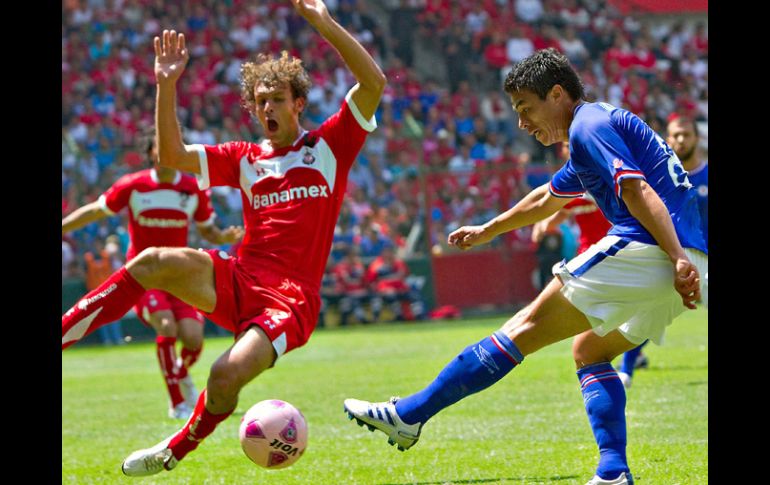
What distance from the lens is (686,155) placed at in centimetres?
1024

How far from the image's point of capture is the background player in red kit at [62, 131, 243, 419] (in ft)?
33.2

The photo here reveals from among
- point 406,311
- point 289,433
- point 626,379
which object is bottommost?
point 406,311

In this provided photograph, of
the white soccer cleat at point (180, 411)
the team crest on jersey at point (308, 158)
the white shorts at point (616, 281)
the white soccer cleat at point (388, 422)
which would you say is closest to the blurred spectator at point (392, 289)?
the white soccer cleat at point (180, 411)

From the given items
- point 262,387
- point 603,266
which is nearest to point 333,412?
point 262,387

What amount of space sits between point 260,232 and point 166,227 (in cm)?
419

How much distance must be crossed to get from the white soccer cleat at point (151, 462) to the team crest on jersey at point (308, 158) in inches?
70.3

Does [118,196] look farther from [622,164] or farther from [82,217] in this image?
[622,164]

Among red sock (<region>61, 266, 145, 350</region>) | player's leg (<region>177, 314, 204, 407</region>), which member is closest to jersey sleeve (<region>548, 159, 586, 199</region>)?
red sock (<region>61, 266, 145, 350</region>)

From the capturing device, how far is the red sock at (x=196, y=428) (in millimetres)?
5969

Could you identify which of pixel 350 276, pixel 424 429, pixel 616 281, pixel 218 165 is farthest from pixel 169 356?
pixel 350 276

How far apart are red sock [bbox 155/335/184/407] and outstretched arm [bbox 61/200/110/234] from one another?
1.34 metres

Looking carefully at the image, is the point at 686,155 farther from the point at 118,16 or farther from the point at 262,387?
the point at 118,16

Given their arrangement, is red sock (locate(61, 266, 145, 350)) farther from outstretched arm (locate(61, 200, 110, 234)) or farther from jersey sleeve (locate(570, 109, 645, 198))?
outstretched arm (locate(61, 200, 110, 234))

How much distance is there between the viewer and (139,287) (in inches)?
237
